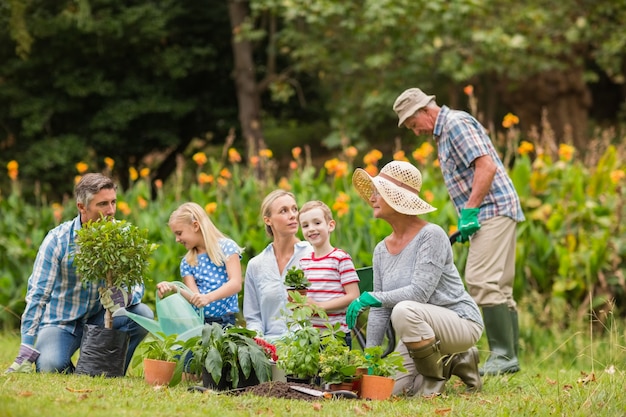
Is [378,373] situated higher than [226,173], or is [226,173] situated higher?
[226,173]

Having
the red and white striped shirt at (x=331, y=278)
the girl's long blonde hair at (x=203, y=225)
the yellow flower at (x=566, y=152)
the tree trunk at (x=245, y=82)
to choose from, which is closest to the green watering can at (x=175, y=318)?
the girl's long blonde hair at (x=203, y=225)

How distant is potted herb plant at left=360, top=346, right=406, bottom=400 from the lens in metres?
4.32

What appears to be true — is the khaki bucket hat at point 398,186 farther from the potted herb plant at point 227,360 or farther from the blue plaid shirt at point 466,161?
the potted herb plant at point 227,360

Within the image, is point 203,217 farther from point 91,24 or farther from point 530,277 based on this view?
point 91,24

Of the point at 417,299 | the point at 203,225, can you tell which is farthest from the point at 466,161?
the point at 203,225

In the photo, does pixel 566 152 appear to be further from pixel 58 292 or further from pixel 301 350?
pixel 58 292

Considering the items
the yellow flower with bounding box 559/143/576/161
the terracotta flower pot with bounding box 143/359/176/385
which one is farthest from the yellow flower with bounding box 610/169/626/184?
the terracotta flower pot with bounding box 143/359/176/385

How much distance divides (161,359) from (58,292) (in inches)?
35.7

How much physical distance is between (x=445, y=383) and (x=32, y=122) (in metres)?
11.4

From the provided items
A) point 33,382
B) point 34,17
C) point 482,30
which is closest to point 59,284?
point 33,382

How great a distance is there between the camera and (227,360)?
436cm

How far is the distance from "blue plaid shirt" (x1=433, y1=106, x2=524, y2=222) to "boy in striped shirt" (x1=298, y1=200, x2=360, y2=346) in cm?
105

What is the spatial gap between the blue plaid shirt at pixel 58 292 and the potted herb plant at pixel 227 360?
0.96 m

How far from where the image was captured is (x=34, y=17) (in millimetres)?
13875
